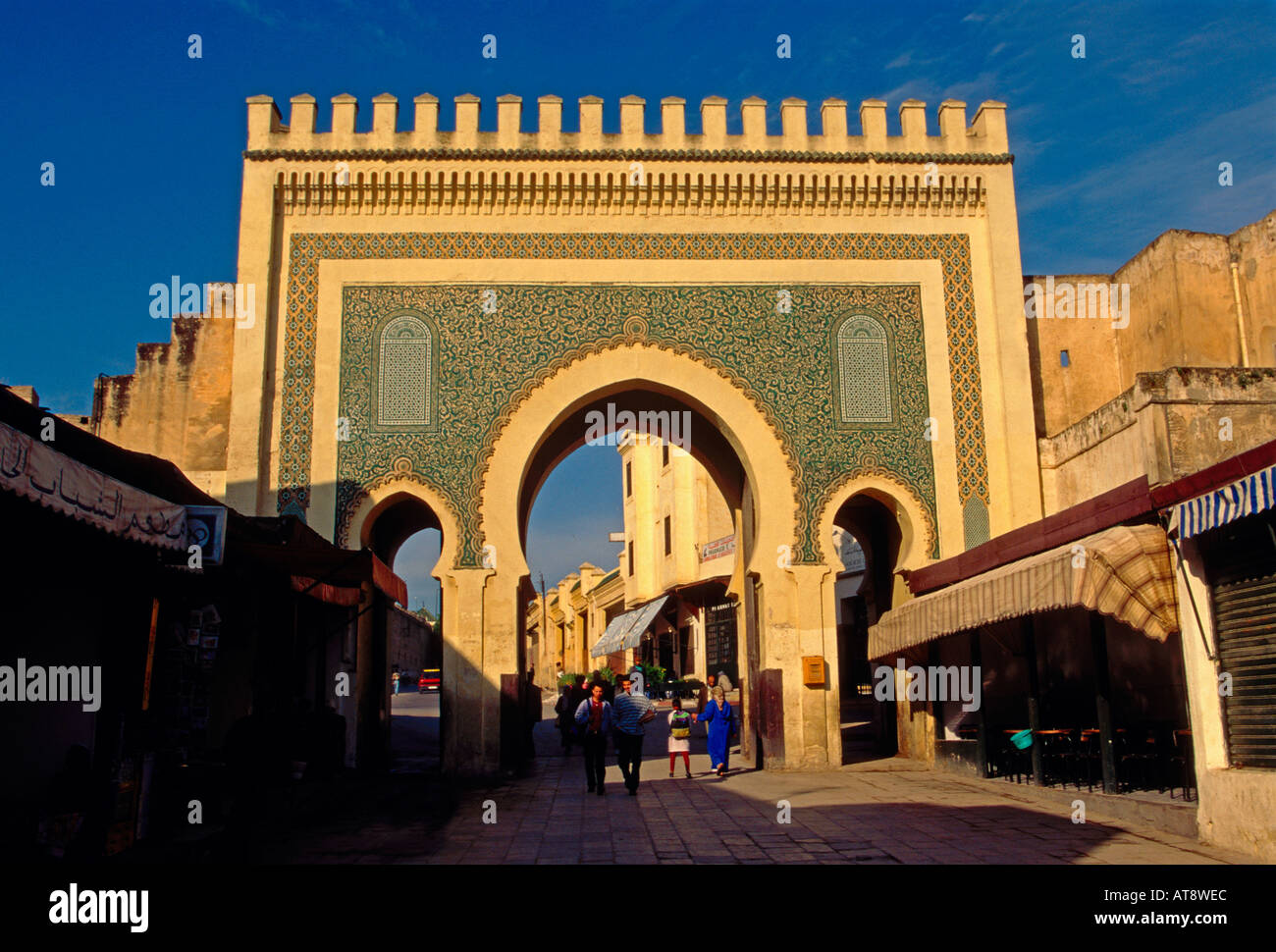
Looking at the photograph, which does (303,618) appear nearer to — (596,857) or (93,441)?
(93,441)

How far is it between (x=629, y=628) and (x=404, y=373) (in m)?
19.7

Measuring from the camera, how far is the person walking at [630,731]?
10.3 metres

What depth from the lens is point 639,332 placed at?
13.0 meters

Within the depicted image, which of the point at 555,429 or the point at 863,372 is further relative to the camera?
the point at 555,429

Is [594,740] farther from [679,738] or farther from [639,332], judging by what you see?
[639,332]

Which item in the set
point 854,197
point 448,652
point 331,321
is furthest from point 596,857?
point 854,197

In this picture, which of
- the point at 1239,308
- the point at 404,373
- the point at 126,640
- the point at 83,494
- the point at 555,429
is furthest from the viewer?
the point at 555,429

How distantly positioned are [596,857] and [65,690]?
3988 mm

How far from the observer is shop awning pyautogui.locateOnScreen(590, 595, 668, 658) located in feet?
98.4

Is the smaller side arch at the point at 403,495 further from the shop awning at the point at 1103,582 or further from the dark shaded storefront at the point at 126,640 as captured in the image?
the shop awning at the point at 1103,582

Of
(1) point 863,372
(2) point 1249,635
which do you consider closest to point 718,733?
(1) point 863,372

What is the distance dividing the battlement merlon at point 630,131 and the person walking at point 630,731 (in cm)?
680

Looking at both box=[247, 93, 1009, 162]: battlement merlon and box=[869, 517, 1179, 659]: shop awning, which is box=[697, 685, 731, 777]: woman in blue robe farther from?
box=[247, 93, 1009, 162]: battlement merlon

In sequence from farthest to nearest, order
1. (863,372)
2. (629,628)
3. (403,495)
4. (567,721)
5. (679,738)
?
(629,628) < (567,721) < (863,372) < (403,495) < (679,738)
